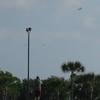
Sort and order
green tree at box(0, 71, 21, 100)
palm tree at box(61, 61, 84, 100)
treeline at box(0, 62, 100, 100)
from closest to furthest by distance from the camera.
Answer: palm tree at box(61, 61, 84, 100) → treeline at box(0, 62, 100, 100) → green tree at box(0, 71, 21, 100)

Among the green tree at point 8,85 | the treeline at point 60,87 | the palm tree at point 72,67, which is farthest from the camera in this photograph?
the green tree at point 8,85

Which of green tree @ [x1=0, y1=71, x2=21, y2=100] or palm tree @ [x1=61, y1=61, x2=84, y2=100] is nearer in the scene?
palm tree @ [x1=61, y1=61, x2=84, y2=100]

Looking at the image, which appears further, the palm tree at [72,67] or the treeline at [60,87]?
the treeline at [60,87]

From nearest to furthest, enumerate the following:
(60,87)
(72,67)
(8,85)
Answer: (72,67)
(8,85)
(60,87)

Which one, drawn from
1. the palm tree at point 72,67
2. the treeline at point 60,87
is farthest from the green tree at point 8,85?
the palm tree at point 72,67

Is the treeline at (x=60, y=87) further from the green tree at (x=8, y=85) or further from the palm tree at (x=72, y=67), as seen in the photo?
the palm tree at (x=72, y=67)

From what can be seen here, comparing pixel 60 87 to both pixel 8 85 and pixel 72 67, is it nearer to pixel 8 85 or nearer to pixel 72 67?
pixel 8 85

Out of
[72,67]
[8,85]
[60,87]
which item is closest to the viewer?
[72,67]

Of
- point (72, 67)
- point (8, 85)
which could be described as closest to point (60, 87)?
point (8, 85)

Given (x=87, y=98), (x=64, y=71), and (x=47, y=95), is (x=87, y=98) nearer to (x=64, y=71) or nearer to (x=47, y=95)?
(x=47, y=95)

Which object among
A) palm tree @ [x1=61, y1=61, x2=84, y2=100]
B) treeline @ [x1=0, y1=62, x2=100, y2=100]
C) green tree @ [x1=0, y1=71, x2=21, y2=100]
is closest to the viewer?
palm tree @ [x1=61, y1=61, x2=84, y2=100]

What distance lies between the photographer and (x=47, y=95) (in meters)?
105

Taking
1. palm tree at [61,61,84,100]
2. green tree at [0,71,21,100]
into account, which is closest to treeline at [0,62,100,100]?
green tree at [0,71,21,100]

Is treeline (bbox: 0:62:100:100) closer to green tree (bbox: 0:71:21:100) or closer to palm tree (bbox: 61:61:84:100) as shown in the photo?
green tree (bbox: 0:71:21:100)
